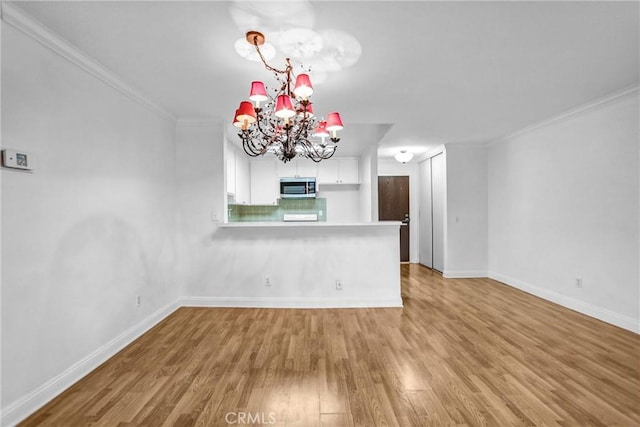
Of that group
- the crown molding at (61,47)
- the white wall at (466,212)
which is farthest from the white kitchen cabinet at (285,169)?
the crown molding at (61,47)

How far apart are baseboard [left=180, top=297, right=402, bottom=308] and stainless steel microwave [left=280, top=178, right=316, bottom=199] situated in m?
2.62

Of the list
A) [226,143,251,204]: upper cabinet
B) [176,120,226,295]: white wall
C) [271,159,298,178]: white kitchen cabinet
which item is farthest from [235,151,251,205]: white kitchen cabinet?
[176,120,226,295]: white wall

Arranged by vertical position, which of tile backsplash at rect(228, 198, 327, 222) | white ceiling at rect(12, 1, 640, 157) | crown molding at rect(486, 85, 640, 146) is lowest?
tile backsplash at rect(228, 198, 327, 222)

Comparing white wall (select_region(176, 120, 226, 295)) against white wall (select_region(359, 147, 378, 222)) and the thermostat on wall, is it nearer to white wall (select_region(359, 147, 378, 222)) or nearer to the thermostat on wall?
the thermostat on wall

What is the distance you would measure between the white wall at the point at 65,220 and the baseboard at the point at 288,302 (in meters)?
0.81

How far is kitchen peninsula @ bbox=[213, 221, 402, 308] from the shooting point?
3.74m

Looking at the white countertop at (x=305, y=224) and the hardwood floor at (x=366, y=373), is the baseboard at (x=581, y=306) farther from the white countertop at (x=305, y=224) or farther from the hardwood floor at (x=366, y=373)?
the white countertop at (x=305, y=224)

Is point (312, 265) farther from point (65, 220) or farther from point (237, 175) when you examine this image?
point (65, 220)

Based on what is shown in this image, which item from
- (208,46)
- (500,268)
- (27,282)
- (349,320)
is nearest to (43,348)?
(27,282)

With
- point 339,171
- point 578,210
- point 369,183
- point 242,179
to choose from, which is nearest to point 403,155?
point 369,183

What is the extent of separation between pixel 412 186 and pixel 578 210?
11.8ft

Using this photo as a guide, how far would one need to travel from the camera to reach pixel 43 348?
190 centimetres

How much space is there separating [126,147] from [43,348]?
5.75 feet

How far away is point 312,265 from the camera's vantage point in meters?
3.76
